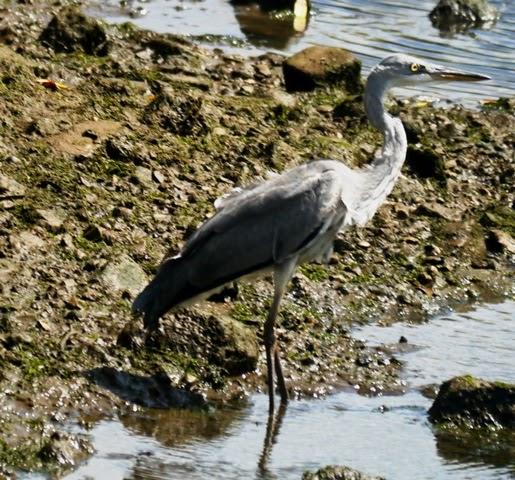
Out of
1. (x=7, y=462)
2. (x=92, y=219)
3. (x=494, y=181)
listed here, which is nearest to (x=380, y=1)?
(x=494, y=181)

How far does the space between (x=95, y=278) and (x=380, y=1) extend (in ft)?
36.2

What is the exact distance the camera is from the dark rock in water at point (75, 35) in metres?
12.7

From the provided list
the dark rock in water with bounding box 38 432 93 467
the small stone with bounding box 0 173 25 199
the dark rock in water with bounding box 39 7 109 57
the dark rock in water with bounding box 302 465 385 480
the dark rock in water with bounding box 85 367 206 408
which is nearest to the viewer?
the dark rock in water with bounding box 302 465 385 480

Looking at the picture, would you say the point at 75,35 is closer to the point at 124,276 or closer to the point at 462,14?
the point at 124,276

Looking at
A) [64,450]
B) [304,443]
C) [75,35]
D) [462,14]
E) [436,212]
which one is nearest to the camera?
[64,450]

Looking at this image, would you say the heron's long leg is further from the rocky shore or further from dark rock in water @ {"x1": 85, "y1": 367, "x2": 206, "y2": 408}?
dark rock in water @ {"x1": 85, "y1": 367, "x2": 206, "y2": 408}

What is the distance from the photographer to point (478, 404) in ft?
25.8

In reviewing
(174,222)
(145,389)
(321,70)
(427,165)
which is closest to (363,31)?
(321,70)

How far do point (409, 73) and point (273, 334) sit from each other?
226 cm

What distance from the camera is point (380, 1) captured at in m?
18.9

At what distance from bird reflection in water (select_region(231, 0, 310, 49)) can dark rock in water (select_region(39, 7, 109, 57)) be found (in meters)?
3.45

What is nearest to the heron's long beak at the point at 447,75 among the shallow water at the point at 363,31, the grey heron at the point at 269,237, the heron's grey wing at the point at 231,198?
the grey heron at the point at 269,237

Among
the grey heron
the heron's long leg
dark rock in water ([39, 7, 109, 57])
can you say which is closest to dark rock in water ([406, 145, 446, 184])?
the grey heron

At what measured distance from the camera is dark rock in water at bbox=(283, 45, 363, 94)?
1284 cm
